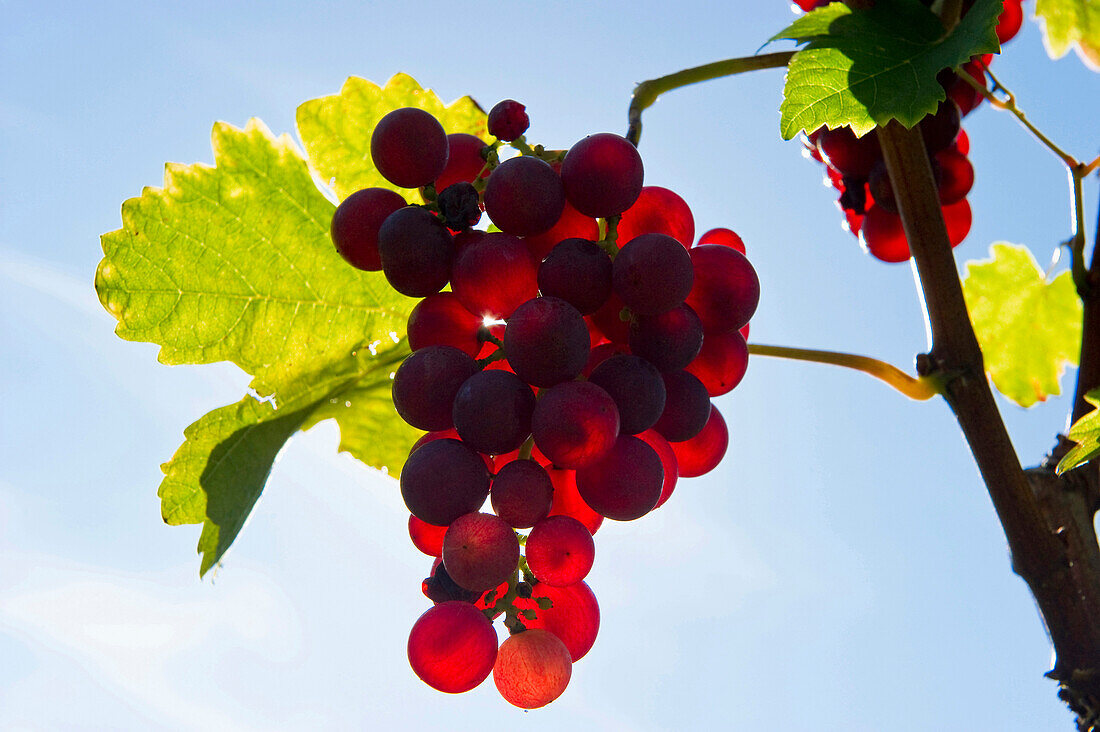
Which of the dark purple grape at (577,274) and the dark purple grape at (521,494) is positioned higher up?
the dark purple grape at (577,274)

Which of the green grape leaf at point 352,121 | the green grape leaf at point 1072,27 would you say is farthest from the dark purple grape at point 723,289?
the green grape leaf at point 1072,27

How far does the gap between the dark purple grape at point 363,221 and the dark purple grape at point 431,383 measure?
156 mm

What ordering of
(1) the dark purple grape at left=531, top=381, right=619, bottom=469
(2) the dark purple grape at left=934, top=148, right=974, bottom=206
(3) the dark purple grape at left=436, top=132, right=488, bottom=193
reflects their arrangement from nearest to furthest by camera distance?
(1) the dark purple grape at left=531, top=381, right=619, bottom=469, (3) the dark purple grape at left=436, top=132, right=488, bottom=193, (2) the dark purple grape at left=934, top=148, right=974, bottom=206

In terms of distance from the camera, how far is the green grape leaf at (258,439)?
3.71ft

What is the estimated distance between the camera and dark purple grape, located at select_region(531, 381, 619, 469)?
30.4 inches

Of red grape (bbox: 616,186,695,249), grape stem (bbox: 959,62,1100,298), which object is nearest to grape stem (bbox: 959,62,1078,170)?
grape stem (bbox: 959,62,1100,298)

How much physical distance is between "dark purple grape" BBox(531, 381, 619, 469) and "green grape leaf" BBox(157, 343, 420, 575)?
51 centimetres

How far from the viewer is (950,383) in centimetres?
107

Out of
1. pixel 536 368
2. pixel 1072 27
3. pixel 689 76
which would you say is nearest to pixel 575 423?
pixel 536 368

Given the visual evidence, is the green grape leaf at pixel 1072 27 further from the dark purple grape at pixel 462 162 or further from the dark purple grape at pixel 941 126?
the dark purple grape at pixel 462 162

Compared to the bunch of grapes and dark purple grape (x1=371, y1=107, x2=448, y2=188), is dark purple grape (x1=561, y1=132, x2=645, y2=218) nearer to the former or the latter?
the bunch of grapes

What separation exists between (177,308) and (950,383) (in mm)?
958

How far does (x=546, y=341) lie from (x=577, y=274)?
0.25 ft

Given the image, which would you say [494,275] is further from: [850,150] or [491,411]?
[850,150]
